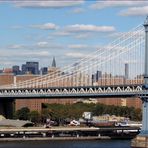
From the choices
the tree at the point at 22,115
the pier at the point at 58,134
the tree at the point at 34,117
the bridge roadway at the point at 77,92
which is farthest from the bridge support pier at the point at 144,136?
the tree at the point at 22,115

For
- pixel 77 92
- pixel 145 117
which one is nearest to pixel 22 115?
pixel 77 92

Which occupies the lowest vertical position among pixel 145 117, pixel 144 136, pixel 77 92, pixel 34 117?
pixel 34 117

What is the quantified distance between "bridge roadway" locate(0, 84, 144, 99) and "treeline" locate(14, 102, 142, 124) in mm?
37446

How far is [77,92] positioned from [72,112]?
6177 centimetres

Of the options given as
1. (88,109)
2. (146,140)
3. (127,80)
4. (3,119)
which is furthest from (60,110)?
(146,140)

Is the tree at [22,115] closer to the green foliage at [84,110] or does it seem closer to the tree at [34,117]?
the tree at [34,117]

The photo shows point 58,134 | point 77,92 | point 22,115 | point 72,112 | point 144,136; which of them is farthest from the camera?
point 72,112

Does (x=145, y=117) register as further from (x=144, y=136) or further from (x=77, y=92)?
(x=77, y=92)

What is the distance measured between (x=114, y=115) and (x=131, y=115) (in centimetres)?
288

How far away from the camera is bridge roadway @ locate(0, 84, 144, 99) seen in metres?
58.0

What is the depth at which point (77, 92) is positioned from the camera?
209ft

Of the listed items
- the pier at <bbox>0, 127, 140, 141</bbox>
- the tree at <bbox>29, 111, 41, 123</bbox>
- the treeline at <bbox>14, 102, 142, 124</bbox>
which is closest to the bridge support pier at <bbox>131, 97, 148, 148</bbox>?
the pier at <bbox>0, 127, 140, 141</bbox>

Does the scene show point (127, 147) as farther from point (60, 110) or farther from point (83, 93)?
point (60, 110)

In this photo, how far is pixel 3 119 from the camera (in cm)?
8131
